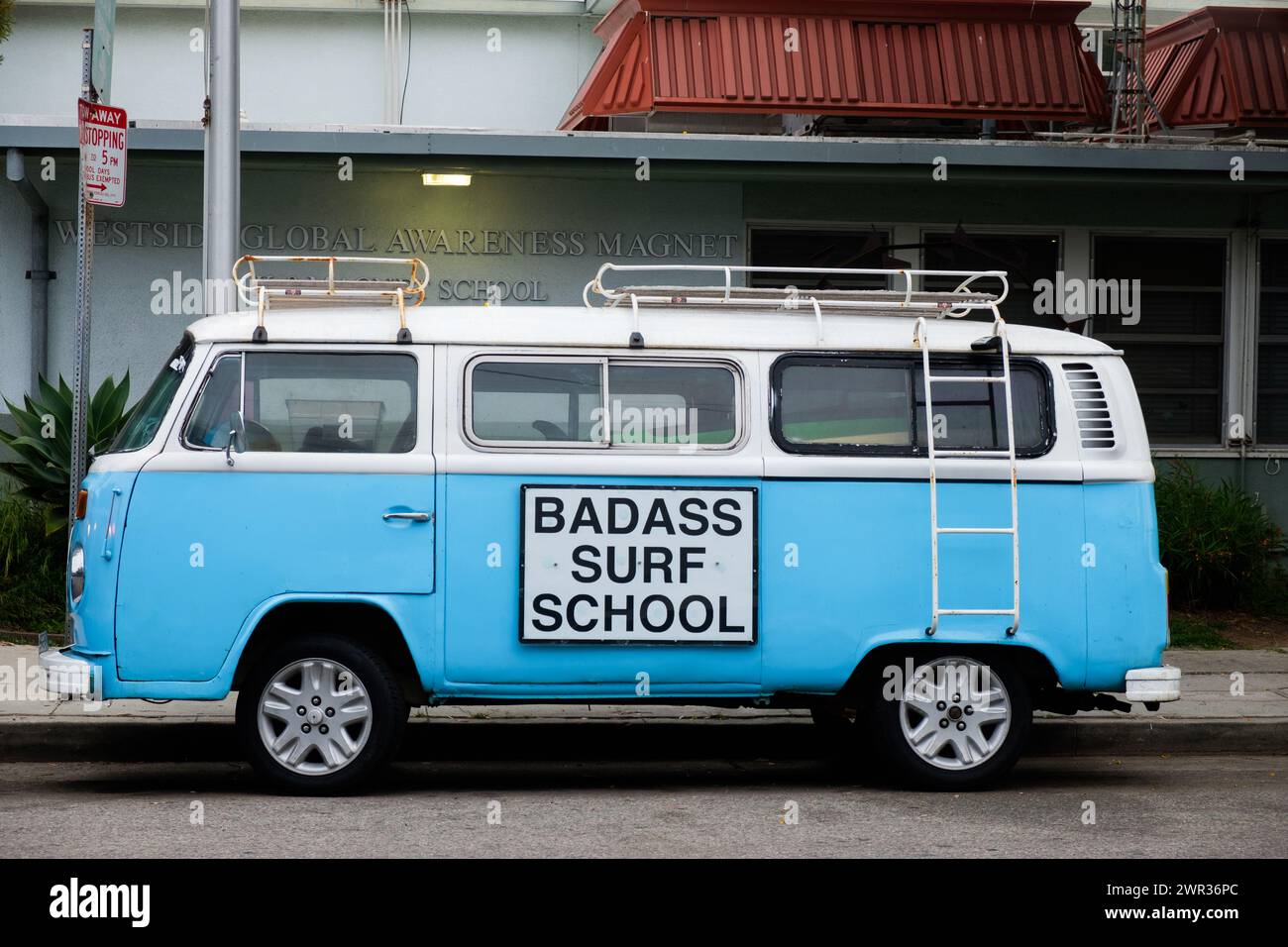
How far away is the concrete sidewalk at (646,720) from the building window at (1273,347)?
Answer: 535 cm

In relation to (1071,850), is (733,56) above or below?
above

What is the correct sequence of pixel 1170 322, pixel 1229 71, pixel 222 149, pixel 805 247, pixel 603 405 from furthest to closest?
pixel 1170 322
pixel 805 247
pixel 1229 71
pixel 222 149
pixel 603 405

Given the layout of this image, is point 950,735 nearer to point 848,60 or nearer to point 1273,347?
point 848,60

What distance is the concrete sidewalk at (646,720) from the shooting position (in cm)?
880

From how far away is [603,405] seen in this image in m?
7.85

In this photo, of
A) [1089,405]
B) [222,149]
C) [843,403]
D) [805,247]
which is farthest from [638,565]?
[805,247]

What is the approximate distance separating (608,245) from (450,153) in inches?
76.0

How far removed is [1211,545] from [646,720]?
611cm

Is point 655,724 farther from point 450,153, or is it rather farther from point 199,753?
point 450,153

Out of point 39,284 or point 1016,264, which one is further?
point 1016,264

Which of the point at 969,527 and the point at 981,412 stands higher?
the point at 981,412

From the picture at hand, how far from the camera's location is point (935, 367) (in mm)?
8055

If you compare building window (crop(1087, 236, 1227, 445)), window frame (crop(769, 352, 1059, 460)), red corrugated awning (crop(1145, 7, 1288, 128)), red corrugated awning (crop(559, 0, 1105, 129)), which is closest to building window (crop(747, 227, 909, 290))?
red corrugated awning (crop(559, 0, 1105, 129))

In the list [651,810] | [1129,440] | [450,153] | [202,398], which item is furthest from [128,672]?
[450,153]
